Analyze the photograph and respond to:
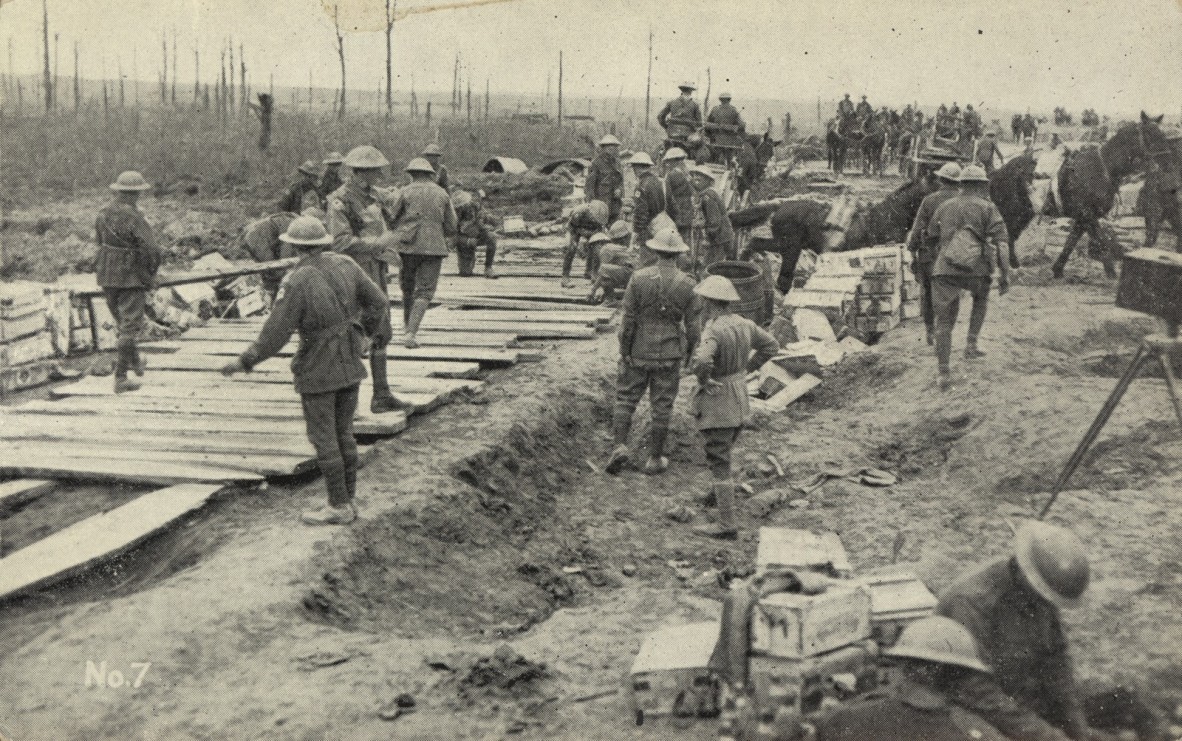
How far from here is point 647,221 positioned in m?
10.4

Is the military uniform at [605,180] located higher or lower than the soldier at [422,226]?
higher

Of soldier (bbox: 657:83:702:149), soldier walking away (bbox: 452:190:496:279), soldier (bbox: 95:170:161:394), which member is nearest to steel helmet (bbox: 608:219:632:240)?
soldier walking away (bbox: 452:190:496:279)

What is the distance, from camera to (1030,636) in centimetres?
374

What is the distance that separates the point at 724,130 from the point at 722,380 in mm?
9857

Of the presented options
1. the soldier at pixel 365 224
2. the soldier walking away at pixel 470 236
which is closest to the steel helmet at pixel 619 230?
the soldier walking away at pixel 470 236

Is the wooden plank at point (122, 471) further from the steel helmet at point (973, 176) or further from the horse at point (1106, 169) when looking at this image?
the horse at point (1106, 169)

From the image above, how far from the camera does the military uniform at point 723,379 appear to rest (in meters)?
6.18

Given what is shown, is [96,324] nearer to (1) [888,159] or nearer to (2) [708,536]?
(2) [708,536]

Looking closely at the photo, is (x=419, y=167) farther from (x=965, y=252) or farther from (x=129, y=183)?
(x=965, y=252)

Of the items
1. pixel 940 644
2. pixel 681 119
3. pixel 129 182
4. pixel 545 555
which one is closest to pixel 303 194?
pixel 129 182

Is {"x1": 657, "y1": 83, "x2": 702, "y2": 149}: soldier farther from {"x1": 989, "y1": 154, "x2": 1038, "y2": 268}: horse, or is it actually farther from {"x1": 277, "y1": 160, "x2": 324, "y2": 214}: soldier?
{"x1": 277, "y1": 160, "x2": 324, "y2": 214}: soldier

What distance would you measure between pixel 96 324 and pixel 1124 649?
33.6ft

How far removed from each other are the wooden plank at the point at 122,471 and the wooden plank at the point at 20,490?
0.06 m

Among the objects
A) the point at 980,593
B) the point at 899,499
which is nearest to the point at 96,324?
the point at 899,499
